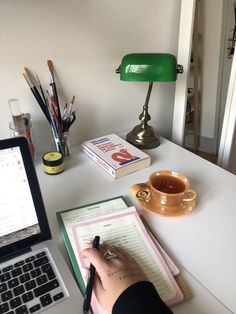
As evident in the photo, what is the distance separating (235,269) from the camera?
0.54m

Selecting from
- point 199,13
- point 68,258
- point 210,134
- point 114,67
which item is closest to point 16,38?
point 114,67

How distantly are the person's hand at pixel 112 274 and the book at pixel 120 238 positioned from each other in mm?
19

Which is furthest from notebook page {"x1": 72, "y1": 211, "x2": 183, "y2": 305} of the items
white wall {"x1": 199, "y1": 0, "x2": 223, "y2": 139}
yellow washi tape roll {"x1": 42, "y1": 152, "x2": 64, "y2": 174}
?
white wall {"x1": 199, "y1": 0, "x2": 223, "y2": 139}

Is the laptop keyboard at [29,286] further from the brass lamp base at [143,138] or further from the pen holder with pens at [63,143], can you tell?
the brass lamp base at [143,138]

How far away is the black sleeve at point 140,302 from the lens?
429mm

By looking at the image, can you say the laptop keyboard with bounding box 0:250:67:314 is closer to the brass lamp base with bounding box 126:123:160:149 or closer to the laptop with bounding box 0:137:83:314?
the laptop with bounding box 0:137:83:314

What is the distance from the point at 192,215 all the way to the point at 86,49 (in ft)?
2.04

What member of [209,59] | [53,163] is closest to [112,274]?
[53,163]

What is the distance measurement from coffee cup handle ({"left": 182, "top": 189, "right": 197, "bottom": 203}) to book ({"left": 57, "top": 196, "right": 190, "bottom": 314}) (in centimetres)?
13

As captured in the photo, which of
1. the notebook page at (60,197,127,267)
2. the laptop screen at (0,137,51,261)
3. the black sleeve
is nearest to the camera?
the black sleeve

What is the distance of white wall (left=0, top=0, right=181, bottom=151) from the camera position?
0.78 metres

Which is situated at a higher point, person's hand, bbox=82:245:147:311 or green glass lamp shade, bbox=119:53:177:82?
green glass lamp shade, bbox=119:53:177:82


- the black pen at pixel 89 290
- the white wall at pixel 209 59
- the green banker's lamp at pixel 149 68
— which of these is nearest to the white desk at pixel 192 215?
the black pen at pixel 89 290

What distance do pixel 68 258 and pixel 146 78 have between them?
578 millimetres
